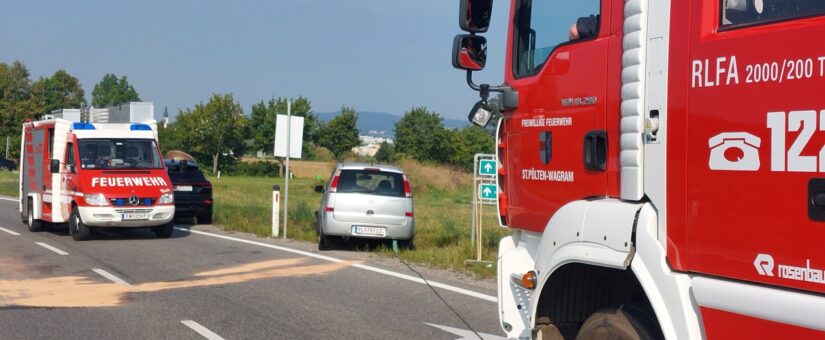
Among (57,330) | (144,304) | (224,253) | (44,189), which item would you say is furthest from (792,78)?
(44,189)

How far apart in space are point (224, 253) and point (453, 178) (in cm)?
3485

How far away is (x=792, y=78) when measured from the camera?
3.30 meters

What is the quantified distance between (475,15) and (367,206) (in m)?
9.93

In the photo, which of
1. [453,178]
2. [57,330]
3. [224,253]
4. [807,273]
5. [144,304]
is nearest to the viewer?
[807,273]

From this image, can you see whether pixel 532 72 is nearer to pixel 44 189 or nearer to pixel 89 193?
pixel 89 193

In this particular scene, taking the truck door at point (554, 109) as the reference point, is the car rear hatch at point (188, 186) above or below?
below

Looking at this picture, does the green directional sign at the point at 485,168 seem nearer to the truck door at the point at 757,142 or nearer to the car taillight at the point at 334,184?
the car taillight at the point at 334,184

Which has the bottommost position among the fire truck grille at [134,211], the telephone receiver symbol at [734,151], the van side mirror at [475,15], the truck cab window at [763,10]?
the fire truck grille at [134,211]

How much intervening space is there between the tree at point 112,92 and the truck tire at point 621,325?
145 metres

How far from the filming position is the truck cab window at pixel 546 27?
15.6 feet

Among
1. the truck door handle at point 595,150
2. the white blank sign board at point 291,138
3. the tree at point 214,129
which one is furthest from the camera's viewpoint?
the tree at point 214,129

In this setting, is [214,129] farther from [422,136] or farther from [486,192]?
[486,192]

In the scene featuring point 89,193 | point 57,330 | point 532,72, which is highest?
point 532,72

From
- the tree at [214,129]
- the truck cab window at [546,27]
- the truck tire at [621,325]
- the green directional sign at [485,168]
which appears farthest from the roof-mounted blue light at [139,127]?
the tree at [214,129]
